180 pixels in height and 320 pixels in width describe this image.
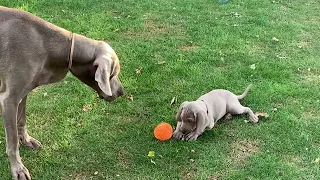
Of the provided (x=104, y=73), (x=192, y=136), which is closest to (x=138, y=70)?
(x=192, y=136)

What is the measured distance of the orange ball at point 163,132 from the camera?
558cm

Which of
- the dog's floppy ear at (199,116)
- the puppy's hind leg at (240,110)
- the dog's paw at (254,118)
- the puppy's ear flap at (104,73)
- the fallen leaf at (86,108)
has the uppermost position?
the puppy's ear flap at (104,73)

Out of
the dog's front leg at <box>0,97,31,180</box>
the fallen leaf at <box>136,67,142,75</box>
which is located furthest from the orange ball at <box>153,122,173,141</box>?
the fallen leaf at <box>136,67,142,75</box>

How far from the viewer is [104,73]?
4820 mm

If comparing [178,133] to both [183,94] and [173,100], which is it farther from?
[183,94]

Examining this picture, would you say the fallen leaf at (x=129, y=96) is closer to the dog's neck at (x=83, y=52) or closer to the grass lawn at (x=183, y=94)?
the grass lawn at (x=183, y=94)

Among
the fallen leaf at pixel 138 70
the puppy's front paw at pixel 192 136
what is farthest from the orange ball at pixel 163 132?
the fallen leaf at pixel 138 70

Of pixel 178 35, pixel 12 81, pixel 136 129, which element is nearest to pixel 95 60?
pixel 12 81

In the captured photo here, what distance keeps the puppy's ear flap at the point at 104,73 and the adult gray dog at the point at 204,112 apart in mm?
1029

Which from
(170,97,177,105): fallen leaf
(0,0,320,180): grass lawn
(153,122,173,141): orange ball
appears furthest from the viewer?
(170,97,177,105): fallen leaf

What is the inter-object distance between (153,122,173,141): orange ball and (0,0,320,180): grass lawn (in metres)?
0.06

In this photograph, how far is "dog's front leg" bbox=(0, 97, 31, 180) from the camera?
478 cm

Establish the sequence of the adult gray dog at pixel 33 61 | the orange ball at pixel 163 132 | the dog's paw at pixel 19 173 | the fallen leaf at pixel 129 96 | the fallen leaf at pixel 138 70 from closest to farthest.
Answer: the adult gray dog at pixel 33 61 < the dog's paw at pixel 19 173 < the orange ball at pixel 163 132 < the fallen leaf at pixel 129 96 < the fallen leaf at pixel 138 70

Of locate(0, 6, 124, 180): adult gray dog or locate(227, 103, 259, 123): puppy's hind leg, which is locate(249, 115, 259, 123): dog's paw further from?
locate(0, 6, 124, 180): adult gray dog
